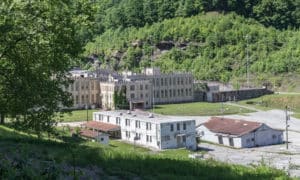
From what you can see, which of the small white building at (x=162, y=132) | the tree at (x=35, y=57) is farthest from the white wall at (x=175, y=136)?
the tree at (x=35, y=57)

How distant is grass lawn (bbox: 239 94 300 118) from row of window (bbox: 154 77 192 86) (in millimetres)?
7272

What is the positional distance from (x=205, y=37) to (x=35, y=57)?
74.5m

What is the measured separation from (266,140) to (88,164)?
3099cm

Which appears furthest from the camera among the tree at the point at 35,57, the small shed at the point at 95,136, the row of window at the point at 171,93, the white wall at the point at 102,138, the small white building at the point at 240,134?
the row of window at the point at 171,93

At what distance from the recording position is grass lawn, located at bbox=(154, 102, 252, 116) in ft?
183

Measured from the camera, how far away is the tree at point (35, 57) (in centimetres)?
1067

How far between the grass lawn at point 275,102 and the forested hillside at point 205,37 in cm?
747

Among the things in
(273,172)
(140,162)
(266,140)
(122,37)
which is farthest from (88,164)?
(122,37)

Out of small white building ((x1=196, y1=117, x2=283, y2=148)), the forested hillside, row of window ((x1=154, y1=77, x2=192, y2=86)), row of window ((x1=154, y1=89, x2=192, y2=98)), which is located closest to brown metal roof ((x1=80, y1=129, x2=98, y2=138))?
small white building ((x1=196, y1=117, x2=283, y2=148))

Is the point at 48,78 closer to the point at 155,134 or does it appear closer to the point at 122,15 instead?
the point at 155,134

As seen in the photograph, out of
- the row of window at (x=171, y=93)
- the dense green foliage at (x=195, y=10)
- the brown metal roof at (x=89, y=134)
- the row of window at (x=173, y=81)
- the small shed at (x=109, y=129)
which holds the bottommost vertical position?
the small shed at (x=109, y=129)

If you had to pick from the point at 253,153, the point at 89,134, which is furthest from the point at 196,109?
the point at 253,153

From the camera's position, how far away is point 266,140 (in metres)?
39.0

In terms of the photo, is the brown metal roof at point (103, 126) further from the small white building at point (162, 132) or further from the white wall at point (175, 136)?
the white wall at point (175, 136)
